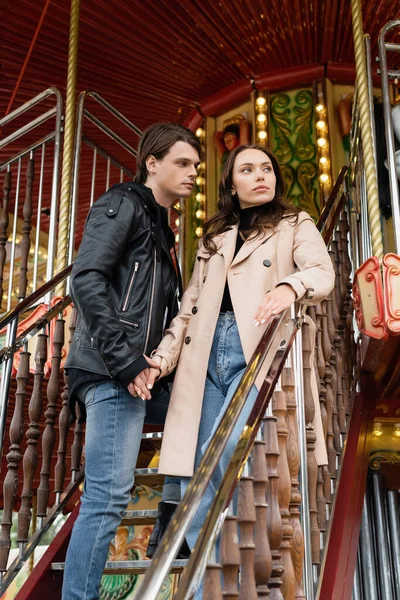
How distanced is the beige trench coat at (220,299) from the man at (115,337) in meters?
0.08

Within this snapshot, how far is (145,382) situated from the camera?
2201 millimetres

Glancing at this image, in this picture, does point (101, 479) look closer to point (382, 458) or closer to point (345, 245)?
point (345, 245)

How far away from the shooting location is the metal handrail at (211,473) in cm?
143

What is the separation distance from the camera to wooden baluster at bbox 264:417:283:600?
1858 mm

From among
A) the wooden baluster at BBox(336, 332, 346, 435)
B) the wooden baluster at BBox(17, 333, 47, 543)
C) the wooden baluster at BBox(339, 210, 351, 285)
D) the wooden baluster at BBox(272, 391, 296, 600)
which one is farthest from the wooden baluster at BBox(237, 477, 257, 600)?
the wooden baluster at BBox(339, 210, 351, 285)

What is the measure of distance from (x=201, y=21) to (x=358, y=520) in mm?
3914

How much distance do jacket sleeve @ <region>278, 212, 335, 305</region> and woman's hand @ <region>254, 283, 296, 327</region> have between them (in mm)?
24

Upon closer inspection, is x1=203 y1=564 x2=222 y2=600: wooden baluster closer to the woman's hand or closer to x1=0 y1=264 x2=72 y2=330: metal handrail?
the woman's hand

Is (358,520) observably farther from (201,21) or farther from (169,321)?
(201,21)

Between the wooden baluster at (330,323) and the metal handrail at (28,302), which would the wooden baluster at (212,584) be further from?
the wooden baluster at (330,323)

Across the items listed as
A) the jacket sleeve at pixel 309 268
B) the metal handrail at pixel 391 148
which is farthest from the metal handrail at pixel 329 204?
the jacket sleeve at pixel 309 268

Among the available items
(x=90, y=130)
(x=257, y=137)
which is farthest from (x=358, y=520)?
(x=90, y=130)

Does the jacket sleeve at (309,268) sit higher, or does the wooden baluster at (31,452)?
the jacket sleeve at (309,268)

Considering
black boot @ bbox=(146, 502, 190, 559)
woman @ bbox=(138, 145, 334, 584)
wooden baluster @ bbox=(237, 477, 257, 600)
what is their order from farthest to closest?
1. black boot @ bbox=(146, 502, 190, 559)
2. woman @ bbox=(138, 145, 334, 584)
3. wooden baluster @ bbox=(237, 477, 257, 600)
